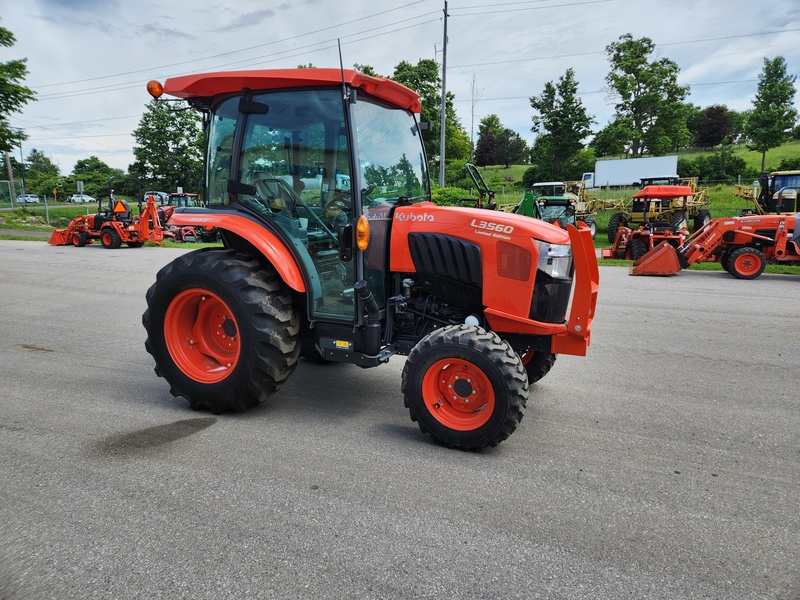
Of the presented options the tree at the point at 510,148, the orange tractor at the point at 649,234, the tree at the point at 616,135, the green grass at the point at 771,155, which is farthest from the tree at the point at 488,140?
the orange tractor at the point at 649,234

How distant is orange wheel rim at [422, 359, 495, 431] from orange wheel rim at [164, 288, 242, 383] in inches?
60.4

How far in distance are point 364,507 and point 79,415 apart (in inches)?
96.5

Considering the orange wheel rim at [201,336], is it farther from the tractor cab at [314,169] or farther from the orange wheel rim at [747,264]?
the orange wheel rim at [747,264]

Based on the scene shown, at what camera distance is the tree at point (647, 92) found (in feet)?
120

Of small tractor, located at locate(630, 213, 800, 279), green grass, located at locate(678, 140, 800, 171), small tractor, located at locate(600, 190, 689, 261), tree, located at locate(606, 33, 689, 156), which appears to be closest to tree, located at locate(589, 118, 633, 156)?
tree, located at locate(606, 33, 689, 156)

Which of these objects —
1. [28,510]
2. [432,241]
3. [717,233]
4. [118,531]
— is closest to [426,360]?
[432,241]

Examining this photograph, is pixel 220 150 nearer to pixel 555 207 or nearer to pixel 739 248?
pixel 739 248

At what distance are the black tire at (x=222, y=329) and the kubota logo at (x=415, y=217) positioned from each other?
3.23ft

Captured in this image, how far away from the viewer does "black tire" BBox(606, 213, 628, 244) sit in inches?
754

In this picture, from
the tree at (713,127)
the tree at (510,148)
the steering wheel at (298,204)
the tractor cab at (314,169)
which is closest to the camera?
the tractor cab at (314,169)

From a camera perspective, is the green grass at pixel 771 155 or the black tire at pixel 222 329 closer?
the black tire at pixel 222 329

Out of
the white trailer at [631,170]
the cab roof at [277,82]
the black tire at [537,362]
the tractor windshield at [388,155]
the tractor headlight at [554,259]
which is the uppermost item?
the white trailer at [631,170]

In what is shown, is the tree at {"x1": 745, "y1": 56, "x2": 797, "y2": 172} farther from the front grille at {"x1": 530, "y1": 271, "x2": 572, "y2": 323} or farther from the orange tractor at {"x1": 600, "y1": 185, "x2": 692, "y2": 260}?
the front grille at {"x1": 530, "y1": 271, "x2": 572, "y2": 323}

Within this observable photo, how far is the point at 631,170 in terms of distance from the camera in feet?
113
